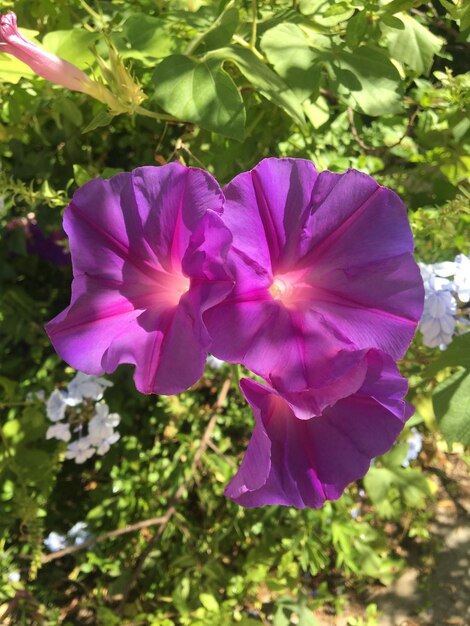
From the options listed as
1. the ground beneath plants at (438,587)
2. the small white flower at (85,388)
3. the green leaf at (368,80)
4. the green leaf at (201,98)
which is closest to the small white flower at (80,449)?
the small white flower at (85,388)

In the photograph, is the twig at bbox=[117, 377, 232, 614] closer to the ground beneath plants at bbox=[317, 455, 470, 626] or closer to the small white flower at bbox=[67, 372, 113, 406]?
the small white flower at bbox=[67, 372, 113, 406]

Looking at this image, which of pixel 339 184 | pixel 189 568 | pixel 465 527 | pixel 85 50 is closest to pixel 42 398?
pixel 189 568

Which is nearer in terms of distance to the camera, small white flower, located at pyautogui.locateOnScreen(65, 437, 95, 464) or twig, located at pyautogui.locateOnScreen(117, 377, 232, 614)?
small white flower, located at pyautogui.locateOnScreen(65, 437, 95, 464)

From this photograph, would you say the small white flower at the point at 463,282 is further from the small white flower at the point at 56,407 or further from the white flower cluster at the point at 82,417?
the small white flower at the point at 56,407

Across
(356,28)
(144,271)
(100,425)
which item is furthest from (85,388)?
(356,28)

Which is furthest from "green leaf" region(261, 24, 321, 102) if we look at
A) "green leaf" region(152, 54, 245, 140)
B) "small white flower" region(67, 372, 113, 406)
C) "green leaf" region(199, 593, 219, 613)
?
"green leaf" region(199, 593, 219, 613)

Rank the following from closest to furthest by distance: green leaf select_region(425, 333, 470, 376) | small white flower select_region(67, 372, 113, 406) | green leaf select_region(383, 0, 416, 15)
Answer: green leaf select_region(383, 0, 416, 15), green leaf select_region(425, 333, 470, 376), small white flower select_region(67, 372, 113, 406)
